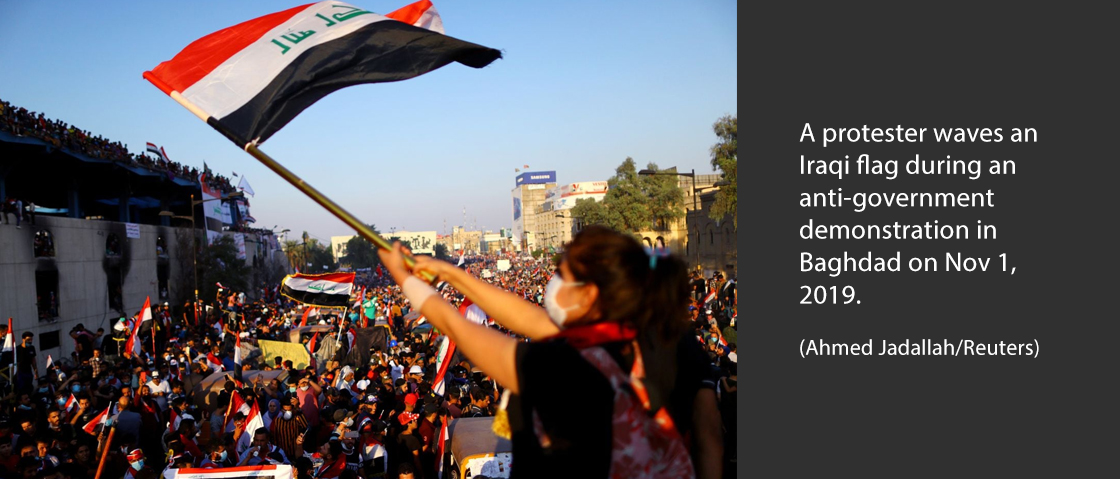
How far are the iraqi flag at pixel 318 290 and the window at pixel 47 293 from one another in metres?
12.0

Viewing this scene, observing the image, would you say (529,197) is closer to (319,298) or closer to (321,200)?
(319,298)

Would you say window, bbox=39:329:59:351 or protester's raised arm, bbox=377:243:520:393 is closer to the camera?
protester's raised arm, bbox=377:243:520:393

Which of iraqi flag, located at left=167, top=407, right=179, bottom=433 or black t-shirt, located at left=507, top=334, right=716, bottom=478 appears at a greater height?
black t-shirt, located at left=507, top=334, right=716, bottom=478

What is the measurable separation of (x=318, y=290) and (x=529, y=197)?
152326 mm

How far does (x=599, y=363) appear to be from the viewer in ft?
6.38

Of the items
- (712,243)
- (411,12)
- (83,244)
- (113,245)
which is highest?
(411,12)

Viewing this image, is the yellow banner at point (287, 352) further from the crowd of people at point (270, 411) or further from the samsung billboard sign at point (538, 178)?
the samsung billboard sign at point (538, 178)

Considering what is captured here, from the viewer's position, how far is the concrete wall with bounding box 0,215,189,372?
2214 cm

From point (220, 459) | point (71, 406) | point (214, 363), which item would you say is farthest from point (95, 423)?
point (214, 363)

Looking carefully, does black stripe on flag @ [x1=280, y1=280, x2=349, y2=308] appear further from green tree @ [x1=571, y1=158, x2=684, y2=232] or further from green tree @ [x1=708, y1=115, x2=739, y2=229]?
green tree @ [x1=571, y1=158, x2=684, y2=232]

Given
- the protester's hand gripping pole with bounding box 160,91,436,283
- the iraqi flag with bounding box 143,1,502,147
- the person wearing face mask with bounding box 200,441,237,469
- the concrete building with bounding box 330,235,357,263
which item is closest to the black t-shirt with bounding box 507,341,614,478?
the protester's hand gripping pole with bounding box 160,91,436,283

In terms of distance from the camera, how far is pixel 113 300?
29469 millimetres

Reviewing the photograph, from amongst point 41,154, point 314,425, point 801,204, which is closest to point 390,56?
point 801,204

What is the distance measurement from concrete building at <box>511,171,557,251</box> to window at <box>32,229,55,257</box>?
13751 centimetres
